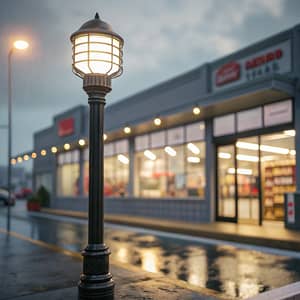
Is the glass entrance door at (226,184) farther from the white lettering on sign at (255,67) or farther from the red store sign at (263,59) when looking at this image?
the red store sign at (263,59)

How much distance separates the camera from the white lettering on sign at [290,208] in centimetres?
1339

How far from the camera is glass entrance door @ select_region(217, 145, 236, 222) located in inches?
658

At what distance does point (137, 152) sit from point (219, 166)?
6205 mm

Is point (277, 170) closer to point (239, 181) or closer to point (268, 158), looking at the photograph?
point (268, 158)

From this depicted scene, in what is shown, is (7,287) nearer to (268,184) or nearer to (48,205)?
(268,184)

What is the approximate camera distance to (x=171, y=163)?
20094 mm

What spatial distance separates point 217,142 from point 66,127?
1579 cm

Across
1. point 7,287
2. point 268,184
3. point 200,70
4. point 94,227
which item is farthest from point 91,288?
point 200,70

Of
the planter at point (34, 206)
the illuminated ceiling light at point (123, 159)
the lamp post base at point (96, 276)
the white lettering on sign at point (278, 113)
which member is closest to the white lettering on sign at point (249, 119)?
the white lettering on sign at point (278, 113)

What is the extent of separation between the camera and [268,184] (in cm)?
1672

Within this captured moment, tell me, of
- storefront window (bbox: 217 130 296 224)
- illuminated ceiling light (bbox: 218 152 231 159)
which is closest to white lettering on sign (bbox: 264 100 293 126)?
storefront window (bbox: 217 130 296 224)

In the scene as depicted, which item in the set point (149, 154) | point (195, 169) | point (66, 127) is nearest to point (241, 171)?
point (195, 169)

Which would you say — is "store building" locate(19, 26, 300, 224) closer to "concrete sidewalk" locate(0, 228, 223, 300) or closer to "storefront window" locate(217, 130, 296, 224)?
Answer: "storefront window" locate(217, 130, 296, 224)

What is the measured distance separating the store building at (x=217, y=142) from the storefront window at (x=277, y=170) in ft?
0.12
